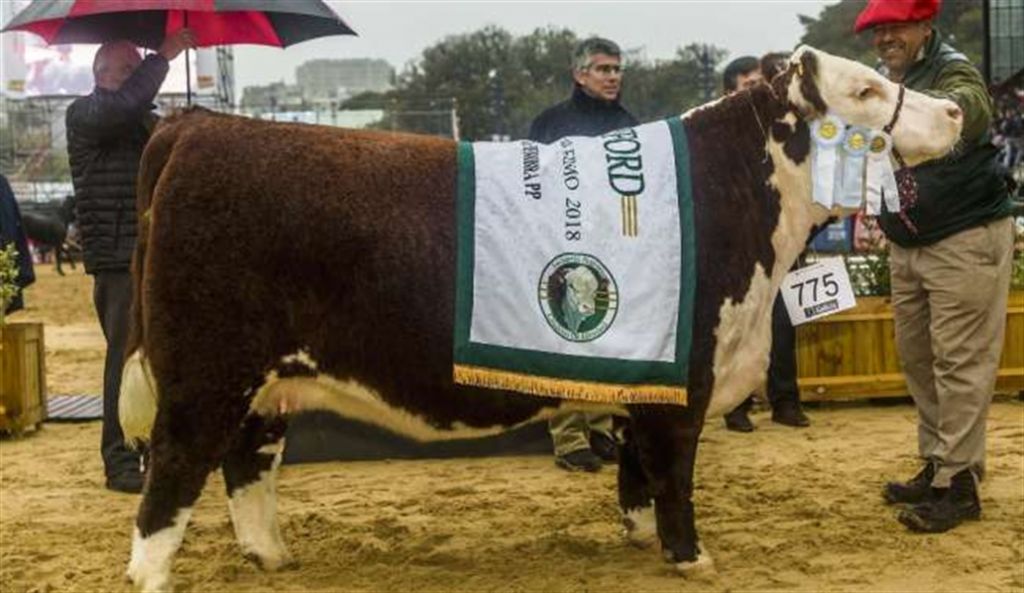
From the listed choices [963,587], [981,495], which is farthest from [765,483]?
[963,587]

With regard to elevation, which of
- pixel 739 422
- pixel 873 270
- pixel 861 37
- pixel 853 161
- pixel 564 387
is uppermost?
pixel 861 37

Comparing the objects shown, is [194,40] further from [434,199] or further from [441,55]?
[441,55]

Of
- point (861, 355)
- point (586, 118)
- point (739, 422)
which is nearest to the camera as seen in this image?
point (586, 118)

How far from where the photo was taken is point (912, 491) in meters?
5.75

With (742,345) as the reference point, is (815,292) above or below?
above

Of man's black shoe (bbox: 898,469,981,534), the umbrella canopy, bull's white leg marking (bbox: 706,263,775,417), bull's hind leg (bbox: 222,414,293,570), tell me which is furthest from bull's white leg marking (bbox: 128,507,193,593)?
man's black shoe (bbox: 898,469,981,534)

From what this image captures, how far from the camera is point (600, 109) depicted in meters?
6.76

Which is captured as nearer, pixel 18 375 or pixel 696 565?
pixel 696 565

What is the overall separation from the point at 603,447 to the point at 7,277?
3.87 metres

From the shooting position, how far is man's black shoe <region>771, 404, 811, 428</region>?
306 inches

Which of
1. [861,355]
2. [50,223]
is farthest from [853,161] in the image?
[50,223]

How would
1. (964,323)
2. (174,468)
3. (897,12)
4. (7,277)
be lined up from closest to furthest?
(174,468)
(897,12)
(964,323)
(7,277)

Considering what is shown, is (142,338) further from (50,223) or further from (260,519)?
(50,223)

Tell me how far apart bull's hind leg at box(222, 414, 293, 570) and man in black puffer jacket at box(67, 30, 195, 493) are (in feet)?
5.60
